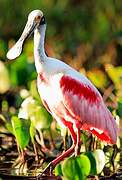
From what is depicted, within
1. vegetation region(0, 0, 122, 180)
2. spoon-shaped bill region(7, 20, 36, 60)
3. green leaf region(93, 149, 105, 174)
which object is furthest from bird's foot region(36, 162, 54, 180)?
spoon-shaped bill region(7, 20, 36, 60)

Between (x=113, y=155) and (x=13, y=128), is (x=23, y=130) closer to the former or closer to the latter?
(x=13, y=128)

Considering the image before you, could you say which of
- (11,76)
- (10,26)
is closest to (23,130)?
(11,76)

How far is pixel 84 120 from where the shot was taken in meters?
7.75

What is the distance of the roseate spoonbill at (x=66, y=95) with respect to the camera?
754 cm

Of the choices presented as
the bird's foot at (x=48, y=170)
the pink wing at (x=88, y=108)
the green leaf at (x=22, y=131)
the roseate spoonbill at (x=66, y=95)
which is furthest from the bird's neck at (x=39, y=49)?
the bird's foot at (x=48, y=170)

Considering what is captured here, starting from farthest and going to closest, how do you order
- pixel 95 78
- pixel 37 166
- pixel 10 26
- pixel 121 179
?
pixel 10 26
pixel 95 78
pixel 37 166
pixel 121 179

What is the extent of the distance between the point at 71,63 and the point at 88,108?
13.7 feet

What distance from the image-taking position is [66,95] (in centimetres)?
769

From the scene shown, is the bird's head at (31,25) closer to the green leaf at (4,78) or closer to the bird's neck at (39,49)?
the bird's neck at (39,49)

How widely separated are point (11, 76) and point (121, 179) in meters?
2.20

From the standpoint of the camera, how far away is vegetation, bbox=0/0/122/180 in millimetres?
7922

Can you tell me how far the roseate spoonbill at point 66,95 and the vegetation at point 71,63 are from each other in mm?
249

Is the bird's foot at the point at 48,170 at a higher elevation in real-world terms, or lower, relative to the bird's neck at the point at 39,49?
lower

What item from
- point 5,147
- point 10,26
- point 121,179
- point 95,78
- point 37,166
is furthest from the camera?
point 10,26
